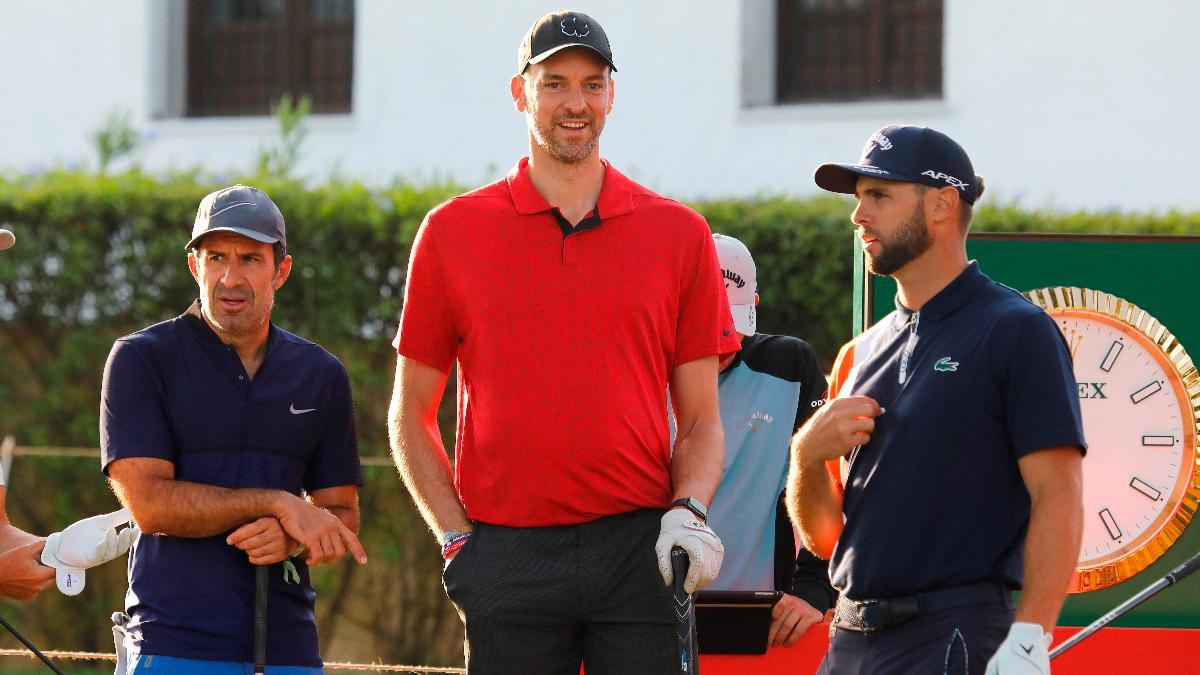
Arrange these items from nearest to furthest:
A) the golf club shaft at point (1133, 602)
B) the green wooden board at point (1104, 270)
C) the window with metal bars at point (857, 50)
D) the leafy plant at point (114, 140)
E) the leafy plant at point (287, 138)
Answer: the golf club shaft at point (1133, 602), the green wooden board at point (1104, 270), the leafy plant at point (287, 138), the window with metal bars at point (857, 50), the leafy plant at point (114, 140)

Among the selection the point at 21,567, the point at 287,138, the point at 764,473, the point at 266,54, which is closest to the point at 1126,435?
the point at 764,473

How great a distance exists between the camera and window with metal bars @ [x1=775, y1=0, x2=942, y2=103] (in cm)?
1152

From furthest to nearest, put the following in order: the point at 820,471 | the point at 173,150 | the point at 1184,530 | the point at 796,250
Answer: the point at 173,150, the point at 796,250, the point at 1184,530, the point at 820,471

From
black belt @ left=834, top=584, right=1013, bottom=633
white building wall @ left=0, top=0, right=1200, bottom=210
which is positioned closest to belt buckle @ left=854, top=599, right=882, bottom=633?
black belt @ left=834, top=584, right=1013, bottom=633

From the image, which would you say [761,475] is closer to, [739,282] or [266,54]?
[739,282]

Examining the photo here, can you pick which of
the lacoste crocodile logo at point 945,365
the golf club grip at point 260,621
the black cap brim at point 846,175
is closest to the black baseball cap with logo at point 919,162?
the black cap brim at point 846,175

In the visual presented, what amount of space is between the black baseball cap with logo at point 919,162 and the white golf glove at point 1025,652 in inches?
40.6

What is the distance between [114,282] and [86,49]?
4024 millimetres

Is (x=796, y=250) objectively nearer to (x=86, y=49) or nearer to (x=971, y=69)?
(x=971, y=69)

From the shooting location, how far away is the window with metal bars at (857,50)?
37.8ft

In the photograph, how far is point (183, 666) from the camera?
169 inches

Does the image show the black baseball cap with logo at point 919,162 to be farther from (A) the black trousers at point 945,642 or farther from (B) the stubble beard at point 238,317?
(B) the stubble beard at point 238,317

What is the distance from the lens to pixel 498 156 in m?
11.6

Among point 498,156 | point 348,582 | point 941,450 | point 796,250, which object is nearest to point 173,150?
point 498,156
